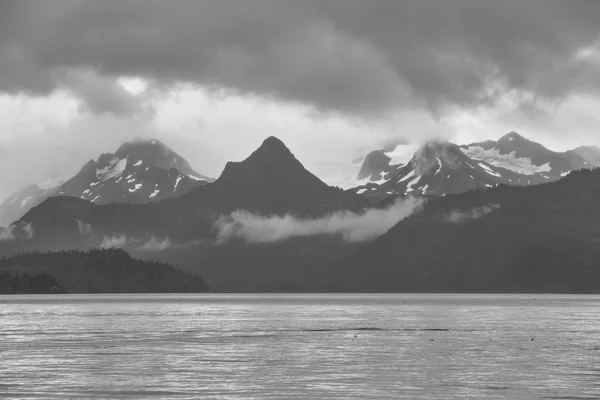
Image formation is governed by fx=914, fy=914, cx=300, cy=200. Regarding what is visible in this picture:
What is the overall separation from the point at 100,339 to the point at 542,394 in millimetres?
83297

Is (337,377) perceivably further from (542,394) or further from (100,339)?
(100,339)

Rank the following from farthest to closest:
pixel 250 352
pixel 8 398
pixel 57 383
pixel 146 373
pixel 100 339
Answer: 1. pixel 100 339
2. pixel 250 352
3. pixel 146 373
4. pixel 57 383
5. pixel 8 398

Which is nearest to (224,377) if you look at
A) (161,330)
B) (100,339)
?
(100,339)

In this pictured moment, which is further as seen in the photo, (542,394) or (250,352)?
(250,352)

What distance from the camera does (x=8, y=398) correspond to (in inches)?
2931

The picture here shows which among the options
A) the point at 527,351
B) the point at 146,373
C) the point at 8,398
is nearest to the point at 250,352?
the point at 146,373

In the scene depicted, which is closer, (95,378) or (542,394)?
(542,394)

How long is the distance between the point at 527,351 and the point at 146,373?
51.0 meters

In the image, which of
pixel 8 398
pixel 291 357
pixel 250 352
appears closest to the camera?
pixel 8 398

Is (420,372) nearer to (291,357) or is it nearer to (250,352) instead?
(291,357)

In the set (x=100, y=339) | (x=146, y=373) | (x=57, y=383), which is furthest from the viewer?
(x=100, y=339)

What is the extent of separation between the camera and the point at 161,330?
170 meters

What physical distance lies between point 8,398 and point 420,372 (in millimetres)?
40574

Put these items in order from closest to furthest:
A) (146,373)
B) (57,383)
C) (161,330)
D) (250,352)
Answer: (57,383) → (146,373) → (250,352) → (161,330)
